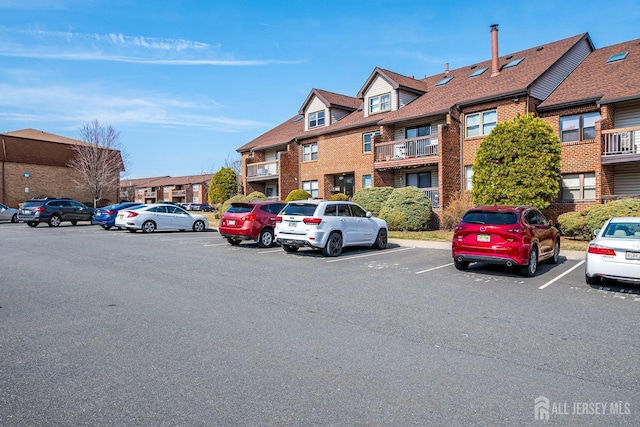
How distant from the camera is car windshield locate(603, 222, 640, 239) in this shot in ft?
28.4

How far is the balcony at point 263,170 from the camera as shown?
1282 inches

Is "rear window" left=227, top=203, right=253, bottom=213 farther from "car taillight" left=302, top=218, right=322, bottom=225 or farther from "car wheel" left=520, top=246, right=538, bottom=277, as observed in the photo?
"car wheel" left=520, top=246, right=538, bottom=277

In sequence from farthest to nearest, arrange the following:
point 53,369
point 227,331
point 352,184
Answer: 1. point 352,184
2. point 227,331
3. point 53,369

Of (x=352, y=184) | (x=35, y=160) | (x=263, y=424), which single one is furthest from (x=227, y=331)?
(x=35, y=160)

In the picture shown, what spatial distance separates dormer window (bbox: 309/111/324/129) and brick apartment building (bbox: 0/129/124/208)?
27846 millimetres

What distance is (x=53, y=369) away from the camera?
4.14m

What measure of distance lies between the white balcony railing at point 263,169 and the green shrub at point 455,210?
1460 centimetres

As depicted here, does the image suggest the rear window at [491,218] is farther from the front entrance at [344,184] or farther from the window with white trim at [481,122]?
the front entrance at [344,184]

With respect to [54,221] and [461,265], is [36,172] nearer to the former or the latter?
[54,221]

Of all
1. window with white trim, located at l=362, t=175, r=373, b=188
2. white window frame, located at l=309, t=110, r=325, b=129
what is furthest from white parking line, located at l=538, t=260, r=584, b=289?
white window frame, located at l=309, t=110, r=325, b=129

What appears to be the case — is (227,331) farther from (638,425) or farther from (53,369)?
(638,425)

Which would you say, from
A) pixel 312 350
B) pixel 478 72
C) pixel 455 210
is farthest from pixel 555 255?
pixel 478 72

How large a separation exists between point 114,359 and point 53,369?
0.53 metres

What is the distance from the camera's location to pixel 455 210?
796 inches
